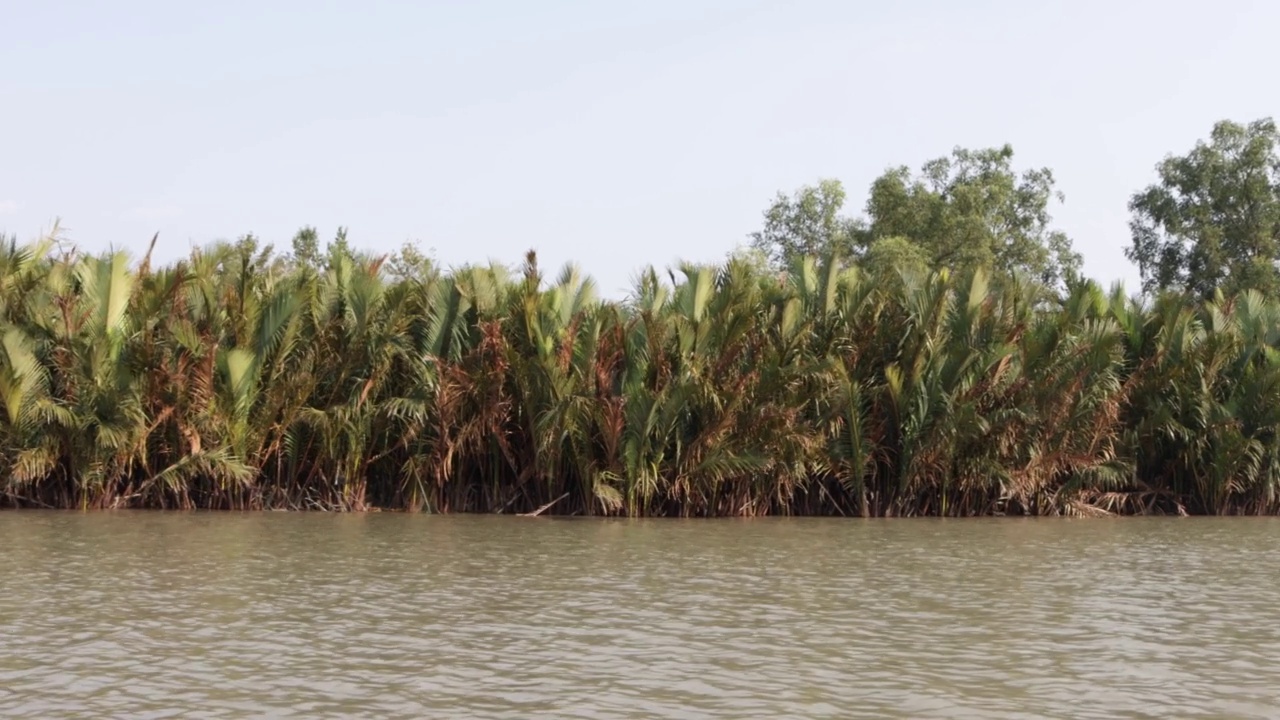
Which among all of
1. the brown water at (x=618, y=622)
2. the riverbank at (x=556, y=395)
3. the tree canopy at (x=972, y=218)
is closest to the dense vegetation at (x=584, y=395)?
the riverbank at (x=556, y=395)

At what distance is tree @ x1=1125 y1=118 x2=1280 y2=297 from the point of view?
48.4 meters

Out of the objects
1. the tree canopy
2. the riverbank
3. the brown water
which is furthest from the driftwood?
the tree canopy

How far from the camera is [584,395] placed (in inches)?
710

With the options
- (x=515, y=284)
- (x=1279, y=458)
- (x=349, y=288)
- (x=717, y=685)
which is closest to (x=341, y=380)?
(x=349, y=288)

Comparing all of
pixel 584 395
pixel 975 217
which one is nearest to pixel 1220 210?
pixel 975 217

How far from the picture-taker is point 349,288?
728 inches

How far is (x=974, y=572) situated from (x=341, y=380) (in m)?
8.56

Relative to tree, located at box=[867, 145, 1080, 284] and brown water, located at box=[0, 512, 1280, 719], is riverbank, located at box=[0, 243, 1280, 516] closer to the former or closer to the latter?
brown water, located at box=[0, 512, 1280, 719]

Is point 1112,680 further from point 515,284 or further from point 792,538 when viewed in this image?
point 515,284

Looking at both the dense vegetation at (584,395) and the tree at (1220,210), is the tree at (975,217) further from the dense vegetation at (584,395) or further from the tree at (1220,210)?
A: the dense vegetation at (584,395)

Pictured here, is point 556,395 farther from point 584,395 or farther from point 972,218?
point 972,218

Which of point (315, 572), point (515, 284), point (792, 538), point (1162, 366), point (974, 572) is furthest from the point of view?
point (1162, 366)

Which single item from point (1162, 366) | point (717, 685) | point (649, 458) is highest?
point (1162, 366)

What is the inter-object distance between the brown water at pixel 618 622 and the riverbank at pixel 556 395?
1.47 metres
